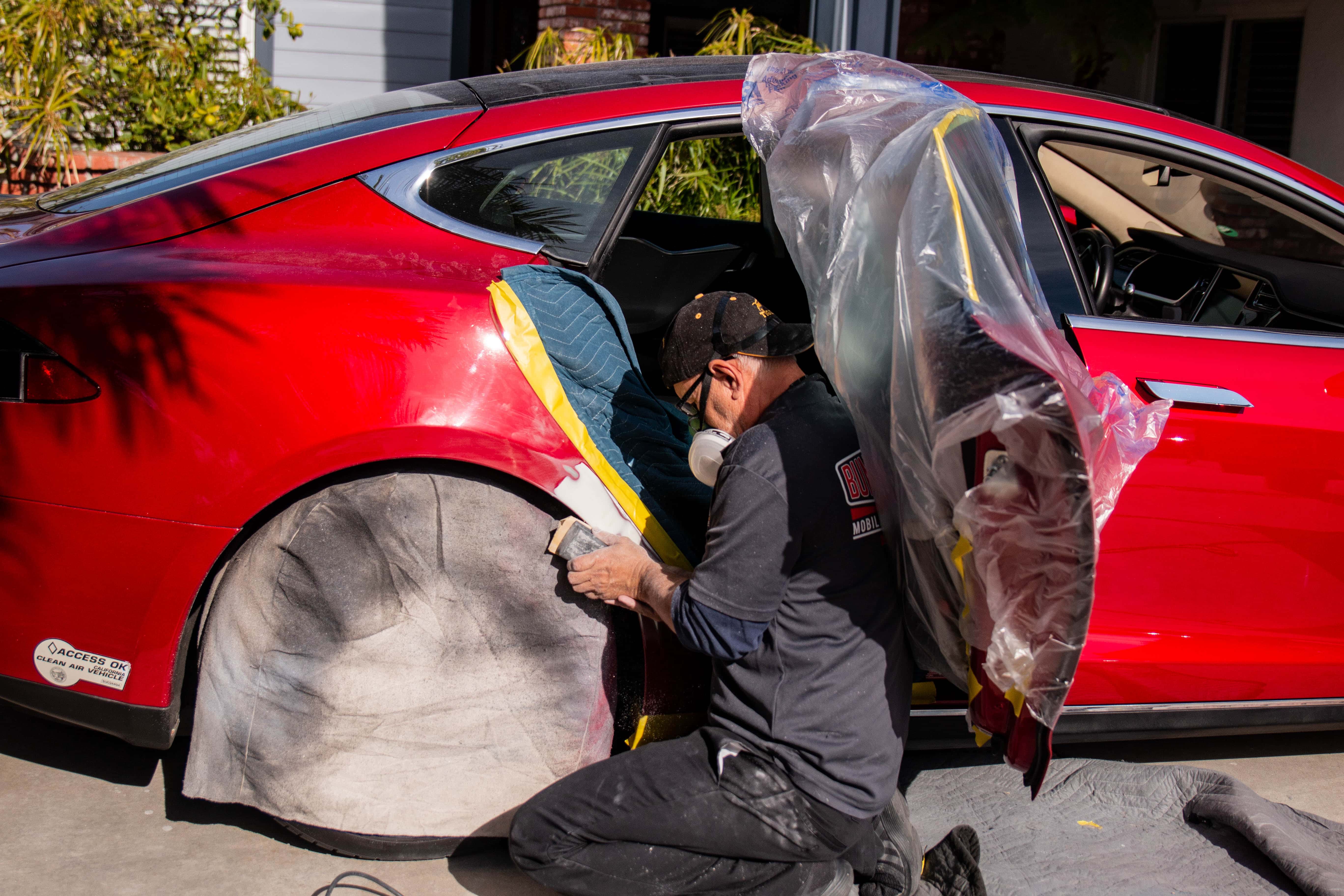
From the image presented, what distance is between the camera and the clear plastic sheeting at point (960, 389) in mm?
1677

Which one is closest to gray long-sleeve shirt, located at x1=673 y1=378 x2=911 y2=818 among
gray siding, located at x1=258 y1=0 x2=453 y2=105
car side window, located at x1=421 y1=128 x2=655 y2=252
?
car side window, located at x1=421 y1=128 x2=655 y2=252

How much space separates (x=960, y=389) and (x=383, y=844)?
1.58 meters

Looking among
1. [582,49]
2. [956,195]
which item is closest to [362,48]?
[582,49]

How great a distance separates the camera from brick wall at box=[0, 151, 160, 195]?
5.92m

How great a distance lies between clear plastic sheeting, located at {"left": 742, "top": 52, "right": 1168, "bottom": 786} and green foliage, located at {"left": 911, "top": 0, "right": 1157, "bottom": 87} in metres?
Answer: 6.18

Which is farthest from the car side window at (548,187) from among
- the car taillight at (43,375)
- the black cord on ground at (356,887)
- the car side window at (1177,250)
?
the black cord on ground at (356,887)

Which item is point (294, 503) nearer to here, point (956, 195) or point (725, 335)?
point (725, 335)

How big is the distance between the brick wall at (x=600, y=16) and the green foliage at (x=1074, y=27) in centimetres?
225

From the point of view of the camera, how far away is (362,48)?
8.48 metres

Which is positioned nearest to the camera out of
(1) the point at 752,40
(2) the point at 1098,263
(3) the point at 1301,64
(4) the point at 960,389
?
(4) the point at 960,389

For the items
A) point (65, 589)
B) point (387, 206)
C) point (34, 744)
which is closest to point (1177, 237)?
point (387, 206)

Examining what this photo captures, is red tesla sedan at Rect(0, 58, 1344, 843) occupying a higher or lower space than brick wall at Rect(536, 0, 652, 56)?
lower

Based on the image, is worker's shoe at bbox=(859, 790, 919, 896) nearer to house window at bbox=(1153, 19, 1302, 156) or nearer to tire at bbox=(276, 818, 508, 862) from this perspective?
tire at bbox=(276, 818, 508, 862)

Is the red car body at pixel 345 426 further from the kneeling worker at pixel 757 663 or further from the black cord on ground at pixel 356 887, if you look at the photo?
the black cord on ground at pixel 356 887
